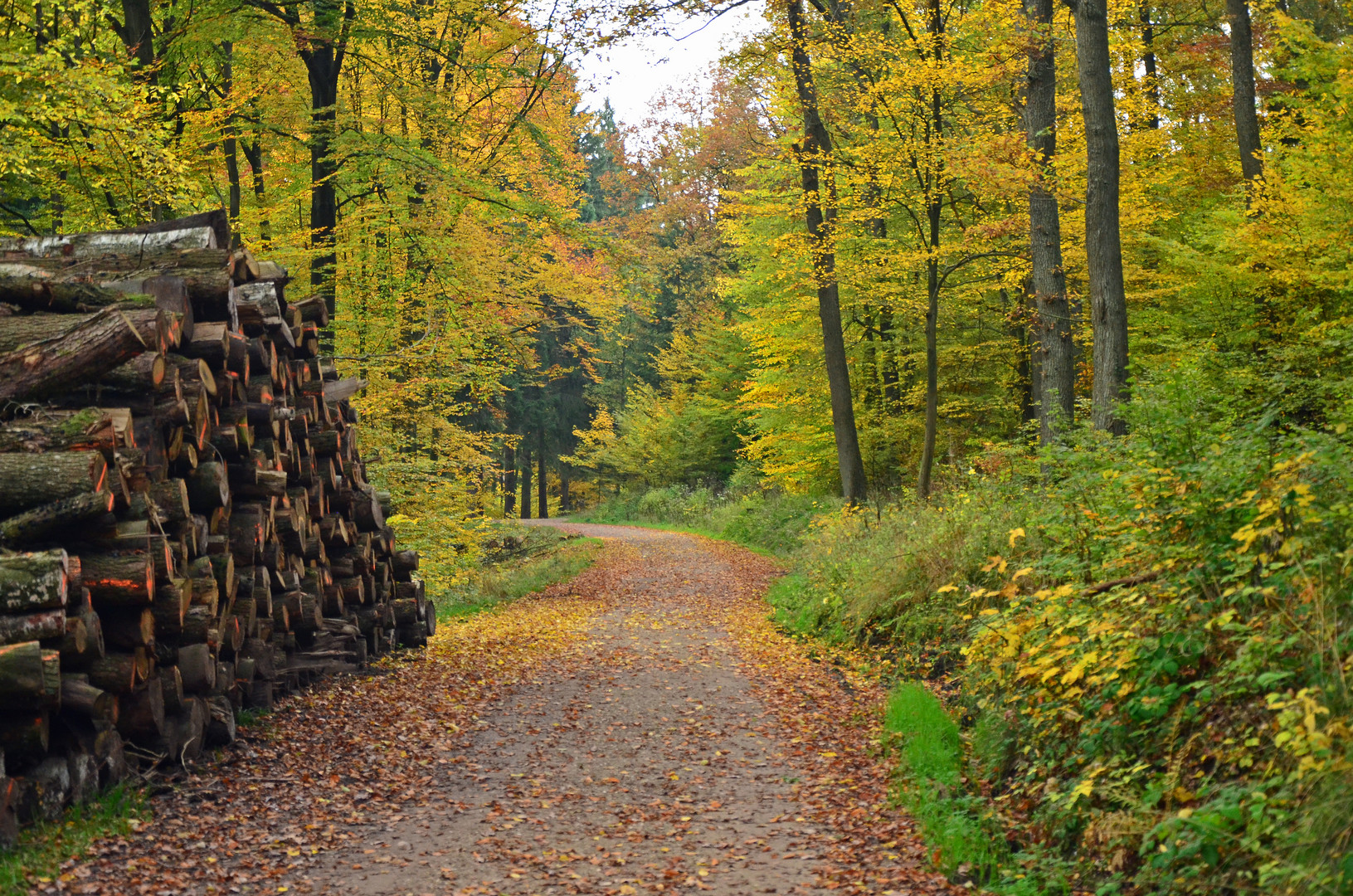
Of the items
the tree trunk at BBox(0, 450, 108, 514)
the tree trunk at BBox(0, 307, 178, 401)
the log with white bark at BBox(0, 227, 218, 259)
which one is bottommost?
the tree trunk at BBox(0, 450, 108, 514)

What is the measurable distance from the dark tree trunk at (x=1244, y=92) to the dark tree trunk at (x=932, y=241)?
15.8ft

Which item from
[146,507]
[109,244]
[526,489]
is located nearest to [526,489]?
[526,489]

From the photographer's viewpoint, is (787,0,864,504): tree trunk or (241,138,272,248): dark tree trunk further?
(787,0,864,504): tree trunk

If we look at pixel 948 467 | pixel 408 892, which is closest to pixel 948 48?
pixel 948 467

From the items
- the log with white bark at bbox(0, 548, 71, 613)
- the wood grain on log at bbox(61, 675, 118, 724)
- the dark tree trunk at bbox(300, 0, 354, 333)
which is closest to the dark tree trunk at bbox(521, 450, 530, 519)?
the dark tree trunk at bbox(300, 0, 354, 333)

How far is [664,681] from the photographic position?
9656 mm

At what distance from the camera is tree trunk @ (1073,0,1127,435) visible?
9922 millimetres

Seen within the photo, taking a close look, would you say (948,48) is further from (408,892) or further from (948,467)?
(408,892)

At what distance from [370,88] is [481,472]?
793cm

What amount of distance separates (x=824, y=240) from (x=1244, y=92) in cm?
738

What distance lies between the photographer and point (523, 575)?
774 inches

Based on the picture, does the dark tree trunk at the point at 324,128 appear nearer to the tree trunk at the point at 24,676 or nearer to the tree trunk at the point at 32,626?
the tree trunk at the point at 32,626

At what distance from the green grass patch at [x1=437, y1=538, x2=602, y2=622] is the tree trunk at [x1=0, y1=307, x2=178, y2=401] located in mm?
8678

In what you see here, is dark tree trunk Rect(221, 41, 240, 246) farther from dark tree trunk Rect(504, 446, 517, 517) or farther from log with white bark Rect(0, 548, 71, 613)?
dark tree trunk Rect(504, 446, 517, 517)
